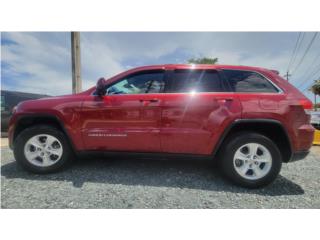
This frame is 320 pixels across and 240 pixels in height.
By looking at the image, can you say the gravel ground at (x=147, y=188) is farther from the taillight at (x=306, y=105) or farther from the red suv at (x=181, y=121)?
the taillight at (x=306, y=105)

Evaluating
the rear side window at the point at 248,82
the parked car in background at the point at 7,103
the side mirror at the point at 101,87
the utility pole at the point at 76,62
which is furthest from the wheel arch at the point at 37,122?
the parked car in background at the point at 7,103

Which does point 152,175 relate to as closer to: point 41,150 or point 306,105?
point 41,150

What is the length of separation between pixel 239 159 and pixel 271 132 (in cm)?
64

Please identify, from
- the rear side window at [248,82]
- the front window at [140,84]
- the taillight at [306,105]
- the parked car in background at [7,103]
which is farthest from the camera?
the parked car in background at [7,103]

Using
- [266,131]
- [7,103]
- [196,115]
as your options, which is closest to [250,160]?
[266,131]

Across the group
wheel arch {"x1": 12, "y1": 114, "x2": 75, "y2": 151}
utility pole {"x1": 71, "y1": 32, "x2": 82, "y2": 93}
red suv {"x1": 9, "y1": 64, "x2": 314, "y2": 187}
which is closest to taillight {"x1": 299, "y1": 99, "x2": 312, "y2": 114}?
red suv {"x1": 9, "y1": 64, "x2": 314, "y2": 187}

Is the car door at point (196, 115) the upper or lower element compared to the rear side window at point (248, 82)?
lower

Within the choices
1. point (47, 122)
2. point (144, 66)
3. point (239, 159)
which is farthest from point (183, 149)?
point (47, 122)

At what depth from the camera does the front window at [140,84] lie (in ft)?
8.52

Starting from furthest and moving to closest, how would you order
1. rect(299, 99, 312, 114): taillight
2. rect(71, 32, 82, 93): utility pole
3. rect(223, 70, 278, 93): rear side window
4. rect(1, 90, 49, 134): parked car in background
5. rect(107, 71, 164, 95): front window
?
rect(1, 90, 49, 134): parked car in background → rect(71, 32, 82, 93): utility pole → rect(107, 71, 164, 95): front window → rect(223, 70, 278, 93): rear side window → rect(299, 99, 312, 114): taillight

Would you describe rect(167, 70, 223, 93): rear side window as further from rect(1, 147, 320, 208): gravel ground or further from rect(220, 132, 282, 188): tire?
rect(1, 147, 320, 208): gravel ground

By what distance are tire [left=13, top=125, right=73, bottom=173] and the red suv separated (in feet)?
0.05

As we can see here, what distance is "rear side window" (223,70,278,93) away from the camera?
7.89 feet

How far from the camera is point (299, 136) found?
2270mm
